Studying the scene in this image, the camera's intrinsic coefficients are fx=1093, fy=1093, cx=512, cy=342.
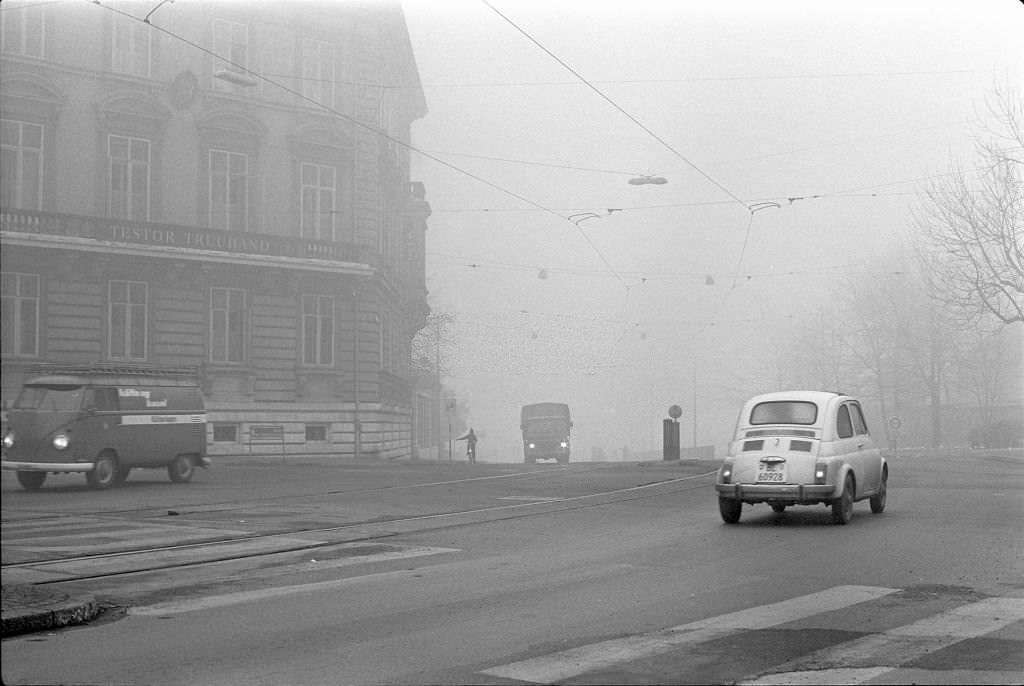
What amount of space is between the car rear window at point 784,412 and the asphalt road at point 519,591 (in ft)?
4.51

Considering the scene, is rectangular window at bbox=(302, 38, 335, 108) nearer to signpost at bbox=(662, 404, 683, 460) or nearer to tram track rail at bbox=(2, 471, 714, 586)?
tram track rail at bbox=(2, 471, 714, 586)

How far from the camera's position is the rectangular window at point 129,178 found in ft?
52.6

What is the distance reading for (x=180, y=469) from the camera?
2333cm

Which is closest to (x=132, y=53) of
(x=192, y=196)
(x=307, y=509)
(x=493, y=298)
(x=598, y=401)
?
(x=192, y=196)

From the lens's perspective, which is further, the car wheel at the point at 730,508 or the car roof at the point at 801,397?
the car roof at the point at 801,397

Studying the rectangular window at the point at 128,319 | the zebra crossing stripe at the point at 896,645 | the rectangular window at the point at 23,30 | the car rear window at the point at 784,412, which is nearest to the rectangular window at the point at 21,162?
the rectangular window at the point at 23,30

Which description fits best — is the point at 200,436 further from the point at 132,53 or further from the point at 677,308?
the point at 677,308

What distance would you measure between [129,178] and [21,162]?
3315mm

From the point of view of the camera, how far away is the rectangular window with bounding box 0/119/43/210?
12.9m

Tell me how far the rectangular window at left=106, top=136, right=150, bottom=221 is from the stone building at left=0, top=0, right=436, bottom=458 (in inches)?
1.3

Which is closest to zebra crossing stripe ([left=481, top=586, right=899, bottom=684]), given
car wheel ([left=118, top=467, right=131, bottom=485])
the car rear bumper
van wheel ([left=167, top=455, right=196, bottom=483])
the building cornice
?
the car rear bumper

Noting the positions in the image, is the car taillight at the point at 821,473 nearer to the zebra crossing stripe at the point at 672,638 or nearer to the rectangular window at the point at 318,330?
the zebra crossing stripe at the point at 672,638

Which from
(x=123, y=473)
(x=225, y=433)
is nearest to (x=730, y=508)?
(x=123, y=473)

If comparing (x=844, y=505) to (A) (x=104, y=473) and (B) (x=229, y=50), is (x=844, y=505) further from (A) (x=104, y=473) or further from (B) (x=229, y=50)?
(B) (x=229, y=50)
